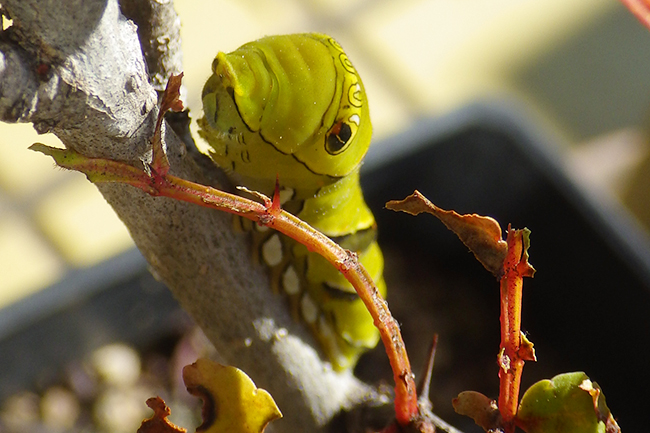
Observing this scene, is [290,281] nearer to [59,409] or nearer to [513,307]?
[513,307]

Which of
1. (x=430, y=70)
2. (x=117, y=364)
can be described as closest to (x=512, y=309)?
(x=117, y=364)

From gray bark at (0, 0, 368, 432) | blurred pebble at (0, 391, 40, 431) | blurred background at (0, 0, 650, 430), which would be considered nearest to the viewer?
gray bark at (0, 0, 368, 432)

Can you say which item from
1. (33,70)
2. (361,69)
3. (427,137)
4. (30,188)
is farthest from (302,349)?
(361,69)

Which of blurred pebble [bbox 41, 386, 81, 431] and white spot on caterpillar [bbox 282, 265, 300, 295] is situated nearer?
white spot on caterpillar [bbox 282, 265, 300, 295]

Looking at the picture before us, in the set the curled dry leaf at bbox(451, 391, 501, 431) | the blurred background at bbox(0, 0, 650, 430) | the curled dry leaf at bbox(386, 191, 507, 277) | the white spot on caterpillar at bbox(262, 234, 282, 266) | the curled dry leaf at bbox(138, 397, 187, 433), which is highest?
the curled dry leaf at bbox(386, 191, 507, 277)

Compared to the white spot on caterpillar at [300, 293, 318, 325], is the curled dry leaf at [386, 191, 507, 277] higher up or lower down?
higher up

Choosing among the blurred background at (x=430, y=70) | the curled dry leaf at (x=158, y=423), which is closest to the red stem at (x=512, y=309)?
the curled dry leaf at (x=158, y=423)

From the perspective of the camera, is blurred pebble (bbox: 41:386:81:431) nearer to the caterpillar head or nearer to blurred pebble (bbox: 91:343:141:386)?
blurred pebble (bbox: 91:343:141:386)

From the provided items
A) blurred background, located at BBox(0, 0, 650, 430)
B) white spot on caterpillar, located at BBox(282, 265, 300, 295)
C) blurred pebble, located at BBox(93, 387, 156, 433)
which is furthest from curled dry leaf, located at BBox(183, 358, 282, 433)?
blurred background, located at BBox(0, 0, 650, 430)
